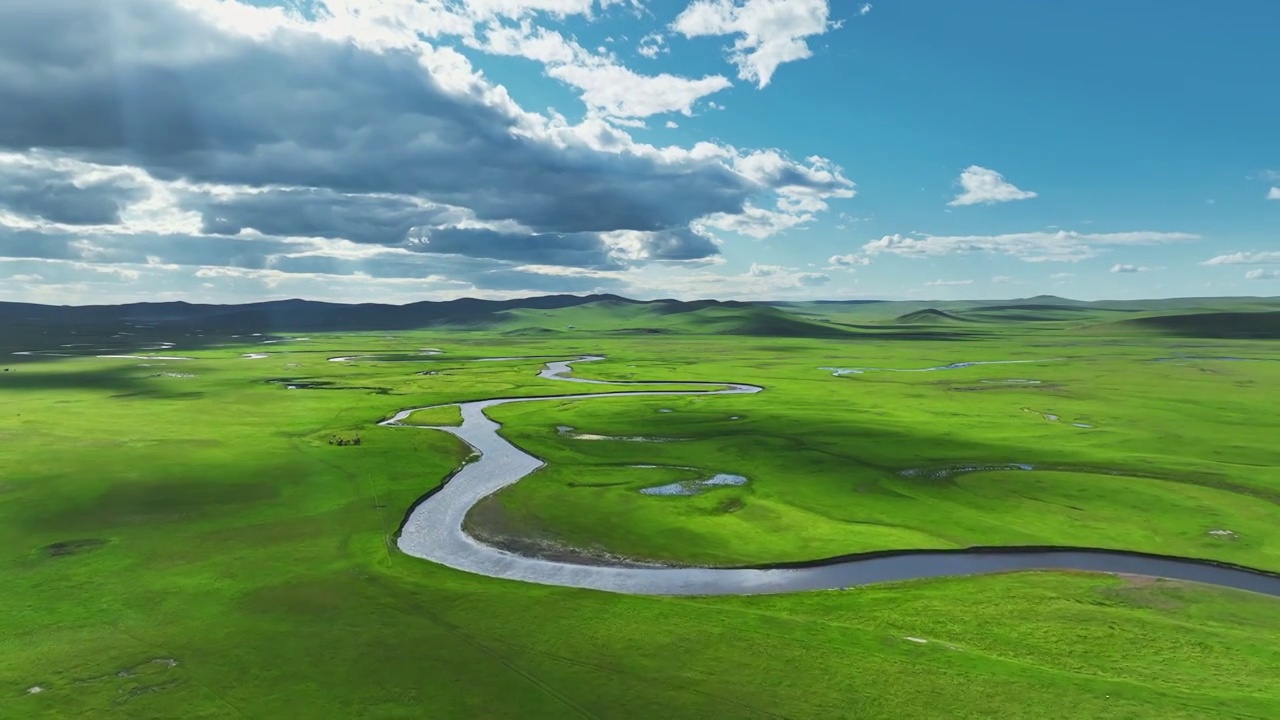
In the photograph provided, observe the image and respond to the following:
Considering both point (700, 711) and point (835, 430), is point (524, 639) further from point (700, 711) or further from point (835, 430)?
point (835, 430)

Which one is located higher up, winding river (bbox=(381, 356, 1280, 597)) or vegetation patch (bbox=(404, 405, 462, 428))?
vegetation patch (bbox=(404, 405, 462, 428))

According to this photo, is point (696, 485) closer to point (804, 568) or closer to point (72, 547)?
point (804, 568)

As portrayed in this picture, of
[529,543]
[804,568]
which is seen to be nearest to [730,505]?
[804,568]

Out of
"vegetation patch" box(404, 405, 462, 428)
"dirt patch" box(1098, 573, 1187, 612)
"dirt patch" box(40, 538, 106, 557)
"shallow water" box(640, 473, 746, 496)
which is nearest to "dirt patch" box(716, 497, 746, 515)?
"shallow water" box(640, 473, 746, 496)

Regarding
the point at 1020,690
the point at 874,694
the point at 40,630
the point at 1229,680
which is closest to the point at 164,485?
the point at 40,630

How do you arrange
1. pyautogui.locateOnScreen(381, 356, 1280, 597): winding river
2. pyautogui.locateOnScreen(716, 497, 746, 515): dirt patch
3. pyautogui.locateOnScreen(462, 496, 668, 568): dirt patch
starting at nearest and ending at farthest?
pyautogui.locateOnScreen(381, 356, 1280, 597): winding river < pyautogui.locateOnScreen(462, 496, 668, 568): dirt patch < pyautogui.locateOnScreen(716, 497, 746, 515): dirt patch

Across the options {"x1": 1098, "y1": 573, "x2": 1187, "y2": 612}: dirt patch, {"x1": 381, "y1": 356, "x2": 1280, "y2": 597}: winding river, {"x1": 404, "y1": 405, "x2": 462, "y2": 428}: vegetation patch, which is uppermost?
{"x1": 404, "y1": 405, "x2": 462, "y2": 428}: vegetation patch

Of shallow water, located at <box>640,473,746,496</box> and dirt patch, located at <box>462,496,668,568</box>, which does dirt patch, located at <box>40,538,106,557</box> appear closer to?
dirt patch, located at <box>462,496,668,568</box>

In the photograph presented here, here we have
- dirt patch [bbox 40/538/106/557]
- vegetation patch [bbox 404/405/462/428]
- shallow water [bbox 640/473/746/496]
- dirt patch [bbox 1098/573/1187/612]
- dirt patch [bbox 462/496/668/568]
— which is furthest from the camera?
vegetation patch [bbox 404/405/462/428]
